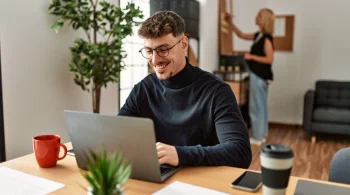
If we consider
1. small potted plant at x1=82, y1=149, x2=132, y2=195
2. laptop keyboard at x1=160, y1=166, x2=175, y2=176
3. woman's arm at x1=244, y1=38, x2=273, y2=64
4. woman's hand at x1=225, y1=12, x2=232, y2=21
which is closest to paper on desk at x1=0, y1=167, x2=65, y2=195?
laptop keyboard at x1=160, y1=166, x2=175, y2=176

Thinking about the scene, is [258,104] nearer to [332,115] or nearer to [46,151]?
[332,115]

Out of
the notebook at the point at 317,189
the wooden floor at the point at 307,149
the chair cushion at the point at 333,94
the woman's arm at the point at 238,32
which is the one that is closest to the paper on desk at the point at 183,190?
the notebook at the point at 317,189

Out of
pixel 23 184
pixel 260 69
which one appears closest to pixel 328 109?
pixel 260 69

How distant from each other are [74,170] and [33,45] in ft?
4.70

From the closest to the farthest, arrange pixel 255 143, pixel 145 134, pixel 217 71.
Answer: pixel 145 134 → pixel 255 143 → pixel 217 71

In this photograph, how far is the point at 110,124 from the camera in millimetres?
937

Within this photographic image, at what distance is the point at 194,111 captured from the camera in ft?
4.59

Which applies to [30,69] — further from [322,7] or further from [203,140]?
[322,7]

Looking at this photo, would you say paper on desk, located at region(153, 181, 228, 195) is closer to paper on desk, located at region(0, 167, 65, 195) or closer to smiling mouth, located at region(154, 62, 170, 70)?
paper on desk, located at region(0, 167, 65, 195)

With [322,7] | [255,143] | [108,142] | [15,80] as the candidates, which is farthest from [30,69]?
[322,7]

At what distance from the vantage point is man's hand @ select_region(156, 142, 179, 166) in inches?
41.7

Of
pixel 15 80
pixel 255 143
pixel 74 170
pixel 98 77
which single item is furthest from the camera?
pixel 255 143

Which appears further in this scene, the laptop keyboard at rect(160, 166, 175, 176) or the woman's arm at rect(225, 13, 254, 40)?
the woman's arm at rect(225, 13, 254, 40)

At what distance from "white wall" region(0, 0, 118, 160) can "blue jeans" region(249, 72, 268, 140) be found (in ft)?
7.80
